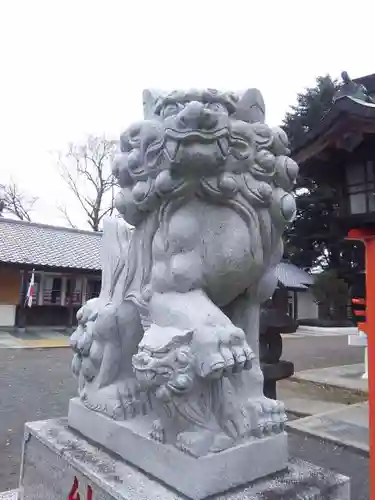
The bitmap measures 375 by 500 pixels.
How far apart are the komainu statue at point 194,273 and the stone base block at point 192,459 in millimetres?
26

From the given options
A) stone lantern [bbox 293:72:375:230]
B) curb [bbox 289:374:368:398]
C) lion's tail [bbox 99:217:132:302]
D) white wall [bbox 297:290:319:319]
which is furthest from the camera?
white wall [bbox 297:290:319:319]

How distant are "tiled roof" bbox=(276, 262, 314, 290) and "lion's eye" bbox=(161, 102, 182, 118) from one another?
17432mm

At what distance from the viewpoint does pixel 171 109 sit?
5.21ft

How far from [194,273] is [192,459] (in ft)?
1.98

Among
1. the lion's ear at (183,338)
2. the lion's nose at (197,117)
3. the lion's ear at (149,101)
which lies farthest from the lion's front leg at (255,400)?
the lion's ear at (149,101)

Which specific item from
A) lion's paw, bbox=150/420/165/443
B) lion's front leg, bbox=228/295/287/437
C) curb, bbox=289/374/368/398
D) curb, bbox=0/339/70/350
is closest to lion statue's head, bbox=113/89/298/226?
lion's front leg, bbox=228/295/287/437

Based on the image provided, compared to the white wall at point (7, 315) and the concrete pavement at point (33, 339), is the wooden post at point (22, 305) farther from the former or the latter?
the concrete pavement at point (33, 339)

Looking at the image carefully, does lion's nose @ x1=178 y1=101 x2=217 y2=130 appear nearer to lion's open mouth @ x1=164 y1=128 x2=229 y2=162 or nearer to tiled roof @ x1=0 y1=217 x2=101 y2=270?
lion's open mouth @ x1=164 y1=128 x2=229 y2=162

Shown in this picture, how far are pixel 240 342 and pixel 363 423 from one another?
393 cm

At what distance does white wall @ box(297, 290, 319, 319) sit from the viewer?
20922 millimetres

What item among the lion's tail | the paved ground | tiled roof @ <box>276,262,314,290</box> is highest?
tiled roof @ <box>276,262,314,290</box>

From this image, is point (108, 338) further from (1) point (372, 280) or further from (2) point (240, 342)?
(1) point (372, 280)

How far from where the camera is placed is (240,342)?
1406mm

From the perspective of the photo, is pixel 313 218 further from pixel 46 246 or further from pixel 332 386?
pixel 332 386
